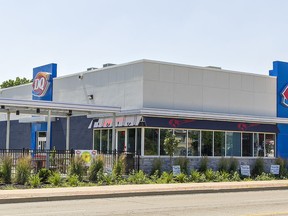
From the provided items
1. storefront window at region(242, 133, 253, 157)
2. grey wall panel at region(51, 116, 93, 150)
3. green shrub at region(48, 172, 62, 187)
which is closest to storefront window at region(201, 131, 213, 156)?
storefront window at region(242, 133, 253, 157)

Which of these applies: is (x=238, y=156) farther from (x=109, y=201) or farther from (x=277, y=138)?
(x=109, y=201)

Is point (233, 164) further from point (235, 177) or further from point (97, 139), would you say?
point (97, 139)

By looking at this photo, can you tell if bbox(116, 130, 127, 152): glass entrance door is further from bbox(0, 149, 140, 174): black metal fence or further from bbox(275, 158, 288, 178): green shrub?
bbox(275, 158, 288, 178): green shrub

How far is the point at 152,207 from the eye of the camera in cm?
1536

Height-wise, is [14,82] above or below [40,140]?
above

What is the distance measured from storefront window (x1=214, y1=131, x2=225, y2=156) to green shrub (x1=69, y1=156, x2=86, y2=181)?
35.2ft

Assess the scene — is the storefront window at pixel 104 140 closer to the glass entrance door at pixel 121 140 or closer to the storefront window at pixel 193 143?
the glass entrance door at pixel 121 140

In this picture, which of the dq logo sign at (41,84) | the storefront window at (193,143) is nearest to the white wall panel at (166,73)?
the storefront window at (193,143)

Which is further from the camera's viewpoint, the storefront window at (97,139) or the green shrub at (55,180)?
the storefront window at (97,139)

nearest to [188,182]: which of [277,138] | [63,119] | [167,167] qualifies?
[167,167]

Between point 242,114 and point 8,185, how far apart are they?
17711mm

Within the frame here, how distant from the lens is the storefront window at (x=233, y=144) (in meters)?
33.0

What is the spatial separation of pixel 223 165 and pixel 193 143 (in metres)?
2.24

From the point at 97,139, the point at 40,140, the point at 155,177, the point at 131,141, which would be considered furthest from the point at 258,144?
the point at 40,140
